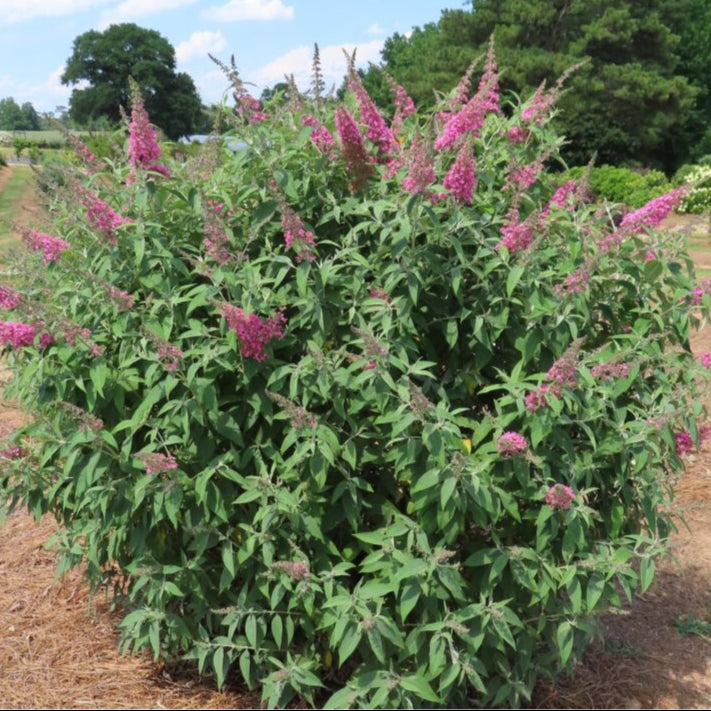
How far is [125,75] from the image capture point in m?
79.3

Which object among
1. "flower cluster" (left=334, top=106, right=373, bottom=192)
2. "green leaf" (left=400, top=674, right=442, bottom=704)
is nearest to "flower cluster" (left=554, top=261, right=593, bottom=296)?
"flower cluster" (left=334, top=106, right=373, bottom=192)

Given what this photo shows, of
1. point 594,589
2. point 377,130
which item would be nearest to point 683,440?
point 594,589

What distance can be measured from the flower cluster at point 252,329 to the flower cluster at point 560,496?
1012 mm

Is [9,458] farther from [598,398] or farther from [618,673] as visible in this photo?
[618,673]

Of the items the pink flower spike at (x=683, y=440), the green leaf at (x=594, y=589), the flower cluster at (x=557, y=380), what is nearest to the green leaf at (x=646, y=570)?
the green leaf at (x=594, y=589)

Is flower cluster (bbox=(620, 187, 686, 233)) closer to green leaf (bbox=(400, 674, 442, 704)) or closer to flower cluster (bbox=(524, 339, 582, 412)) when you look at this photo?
flower cluster (bbox=(524, 339, 582, 412))

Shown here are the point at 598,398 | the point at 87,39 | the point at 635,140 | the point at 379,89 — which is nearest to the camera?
the point at 598,398

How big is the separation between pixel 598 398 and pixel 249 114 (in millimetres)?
1593

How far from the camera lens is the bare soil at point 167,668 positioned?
3.34 metres

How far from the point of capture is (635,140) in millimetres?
32625

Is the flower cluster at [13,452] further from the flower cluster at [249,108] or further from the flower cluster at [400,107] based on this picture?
the flower cluster at [400,107]

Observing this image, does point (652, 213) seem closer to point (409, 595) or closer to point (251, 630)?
point (409, 595)

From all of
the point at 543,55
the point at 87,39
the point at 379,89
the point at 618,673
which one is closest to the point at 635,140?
the point at 543,55

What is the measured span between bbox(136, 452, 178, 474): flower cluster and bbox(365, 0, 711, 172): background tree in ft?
96.5
